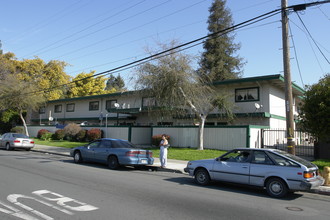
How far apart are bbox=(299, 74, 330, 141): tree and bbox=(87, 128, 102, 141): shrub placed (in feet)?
59.4

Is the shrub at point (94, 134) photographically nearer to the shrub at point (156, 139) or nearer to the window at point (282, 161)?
the shrub at point (156, 139)

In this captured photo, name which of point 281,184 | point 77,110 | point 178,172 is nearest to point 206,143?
Answer: point 178,172

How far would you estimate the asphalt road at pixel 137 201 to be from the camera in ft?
18.9

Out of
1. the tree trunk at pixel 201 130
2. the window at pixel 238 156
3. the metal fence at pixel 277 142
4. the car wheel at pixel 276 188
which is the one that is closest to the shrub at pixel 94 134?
the tree trunk at pixel 201 130

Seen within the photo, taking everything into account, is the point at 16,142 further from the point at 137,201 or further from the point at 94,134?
the point at 137,201

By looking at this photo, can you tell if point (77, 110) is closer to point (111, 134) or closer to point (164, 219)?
point (111, 134)

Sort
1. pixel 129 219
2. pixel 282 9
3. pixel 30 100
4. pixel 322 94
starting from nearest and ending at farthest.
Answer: pixel 129 219 < pixel 282 9 < pixel 322 94 < pixel 30 100

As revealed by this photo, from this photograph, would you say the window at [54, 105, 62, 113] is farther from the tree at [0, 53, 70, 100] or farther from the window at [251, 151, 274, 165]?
the window at [251, 151, 274, 165]

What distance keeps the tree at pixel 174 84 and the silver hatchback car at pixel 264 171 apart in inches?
354

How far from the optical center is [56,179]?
9359mm

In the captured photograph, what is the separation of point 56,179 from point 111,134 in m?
17.4

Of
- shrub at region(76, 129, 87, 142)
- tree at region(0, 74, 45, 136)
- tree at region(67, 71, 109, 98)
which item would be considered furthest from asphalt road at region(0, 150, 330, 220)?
tree at region(67, 71, 109, 98)

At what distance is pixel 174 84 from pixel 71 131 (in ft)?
48.9

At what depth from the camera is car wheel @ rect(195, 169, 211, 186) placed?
369 inches
